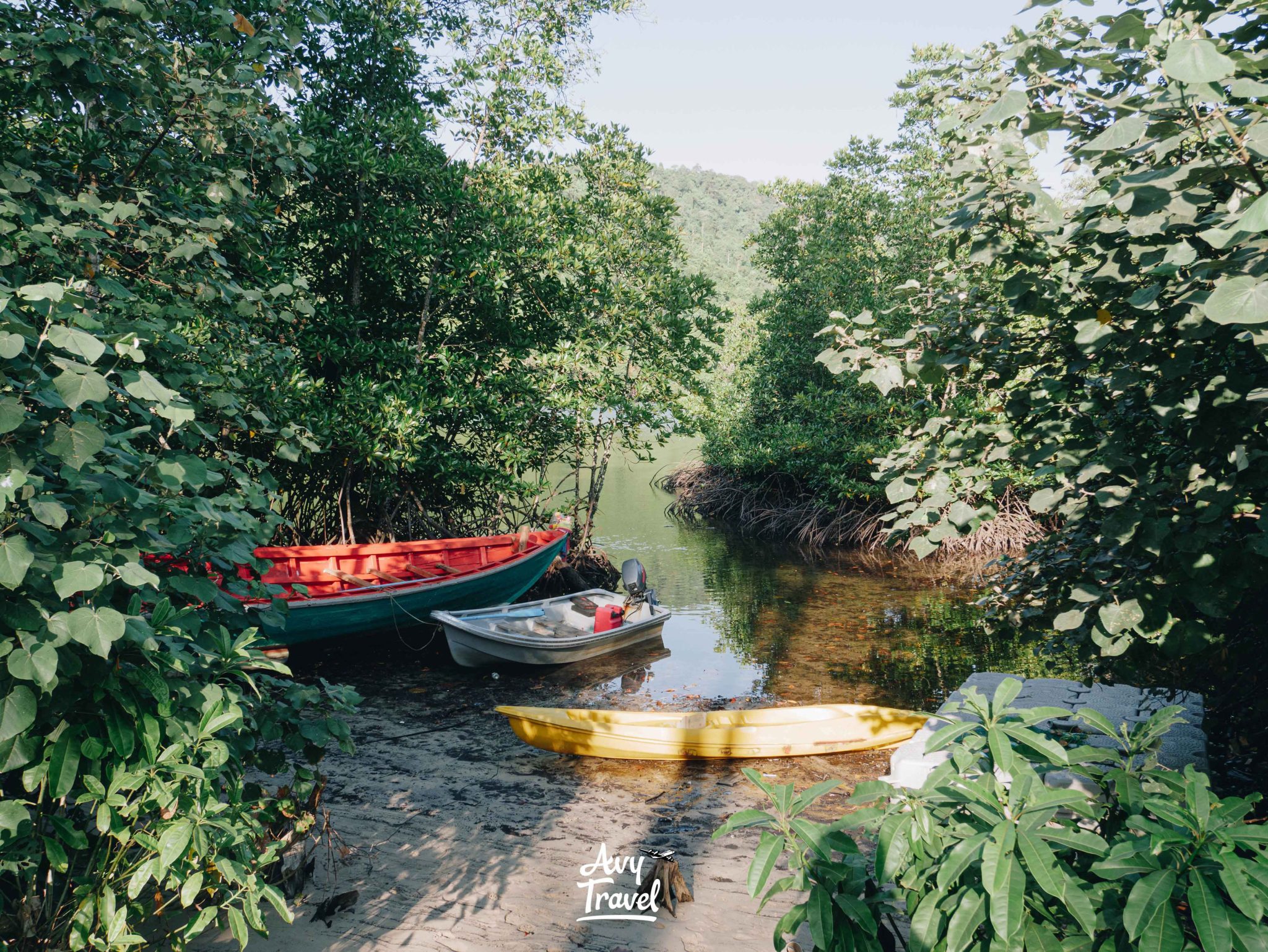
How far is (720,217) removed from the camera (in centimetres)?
9281

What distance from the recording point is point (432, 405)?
10.7 m

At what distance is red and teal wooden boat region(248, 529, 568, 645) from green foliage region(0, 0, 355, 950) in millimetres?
5551

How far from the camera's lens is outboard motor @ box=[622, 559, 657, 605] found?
11445mm

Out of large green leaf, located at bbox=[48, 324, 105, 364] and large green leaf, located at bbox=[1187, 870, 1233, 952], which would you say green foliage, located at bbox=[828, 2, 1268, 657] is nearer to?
large green leaf, located at bbox=[1187, 870, 1233, 952]

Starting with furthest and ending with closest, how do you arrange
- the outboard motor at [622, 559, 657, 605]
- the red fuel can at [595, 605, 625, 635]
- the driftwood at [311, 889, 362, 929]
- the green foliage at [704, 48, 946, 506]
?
the green foliage at [704, 48, 946, 506], the outboard motor at [622, 559, 657, 605], the red fuel can at [595, 605, 625, 635], the driftwood at [311, 889, 362, 929]

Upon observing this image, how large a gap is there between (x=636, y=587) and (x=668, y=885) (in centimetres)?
709

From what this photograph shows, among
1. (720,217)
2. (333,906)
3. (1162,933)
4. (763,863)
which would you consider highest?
(720,217)

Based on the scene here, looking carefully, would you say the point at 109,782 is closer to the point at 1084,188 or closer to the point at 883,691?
the point at 1084,188

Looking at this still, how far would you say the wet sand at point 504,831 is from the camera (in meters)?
4.04

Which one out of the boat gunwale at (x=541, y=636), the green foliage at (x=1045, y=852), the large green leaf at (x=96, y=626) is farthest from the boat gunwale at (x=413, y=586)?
the green foliage at (x=1045, y=852)

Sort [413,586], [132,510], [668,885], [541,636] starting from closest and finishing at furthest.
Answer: [132,510] < [668,885] < [413,586] < [541,636]

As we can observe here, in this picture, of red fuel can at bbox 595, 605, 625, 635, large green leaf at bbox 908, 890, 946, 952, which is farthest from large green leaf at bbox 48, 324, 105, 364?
red fuel can at bbox 595, 605, 625, 635

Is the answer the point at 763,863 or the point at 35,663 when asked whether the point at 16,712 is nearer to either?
the point at 35,663

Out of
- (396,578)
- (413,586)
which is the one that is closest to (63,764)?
(413,586)
